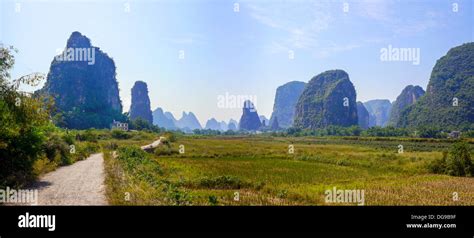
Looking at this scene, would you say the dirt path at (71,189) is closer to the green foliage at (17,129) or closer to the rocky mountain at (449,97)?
the green foliage at (17,129)

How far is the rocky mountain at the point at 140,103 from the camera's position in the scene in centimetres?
13062

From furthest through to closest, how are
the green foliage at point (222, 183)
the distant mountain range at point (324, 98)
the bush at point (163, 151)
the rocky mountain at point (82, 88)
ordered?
the rocky mountain at point (82, 88)
the distant mountain range at point (324, 98)
the bush at point (163, 151)
the green foliage at point (222, 183)

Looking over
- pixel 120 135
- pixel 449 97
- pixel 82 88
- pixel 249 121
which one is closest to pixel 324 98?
pixel 449 97

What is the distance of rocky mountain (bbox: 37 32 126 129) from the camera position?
84.8 meters

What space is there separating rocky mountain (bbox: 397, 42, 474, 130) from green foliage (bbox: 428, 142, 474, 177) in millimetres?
63091

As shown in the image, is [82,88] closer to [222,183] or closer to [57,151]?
[57,151]

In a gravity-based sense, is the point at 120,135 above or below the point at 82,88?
below

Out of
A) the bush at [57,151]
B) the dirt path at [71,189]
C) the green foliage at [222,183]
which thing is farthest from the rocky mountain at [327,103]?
the dirt path at [71,189]

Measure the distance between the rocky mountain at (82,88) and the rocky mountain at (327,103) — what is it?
67759 mm

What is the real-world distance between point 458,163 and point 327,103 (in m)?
109

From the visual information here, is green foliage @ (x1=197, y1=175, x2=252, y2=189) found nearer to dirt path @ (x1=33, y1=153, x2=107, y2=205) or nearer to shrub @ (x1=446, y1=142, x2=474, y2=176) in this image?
dirt path @ (x1=33, y1=153, x2=107, y2=205)

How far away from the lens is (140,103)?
13138cm
